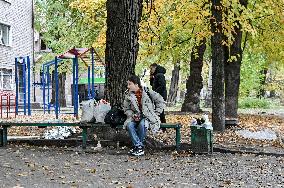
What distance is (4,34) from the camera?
114 feet

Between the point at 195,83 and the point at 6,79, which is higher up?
the point at 6,79

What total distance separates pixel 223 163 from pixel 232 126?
6988 mm

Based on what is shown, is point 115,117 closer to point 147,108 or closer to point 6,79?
point 147,108

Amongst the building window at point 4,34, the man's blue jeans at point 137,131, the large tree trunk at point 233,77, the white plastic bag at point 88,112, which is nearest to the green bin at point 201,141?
the man's blue jeans at point 137,131

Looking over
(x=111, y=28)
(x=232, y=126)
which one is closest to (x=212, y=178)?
(x=111, y=28)

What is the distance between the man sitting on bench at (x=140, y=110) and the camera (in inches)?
423

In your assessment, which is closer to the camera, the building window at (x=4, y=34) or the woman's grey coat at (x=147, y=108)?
the woman's grey coat at (x=147, y=108)

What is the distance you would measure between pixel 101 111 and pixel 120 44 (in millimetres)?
1568

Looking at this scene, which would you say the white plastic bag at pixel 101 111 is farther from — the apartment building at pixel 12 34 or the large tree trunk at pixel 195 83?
the apartment building at pixel 12 34

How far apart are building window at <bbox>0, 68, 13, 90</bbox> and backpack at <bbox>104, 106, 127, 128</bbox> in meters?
24.0

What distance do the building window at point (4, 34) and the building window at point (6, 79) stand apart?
1655 mm

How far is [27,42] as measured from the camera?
3806 cm

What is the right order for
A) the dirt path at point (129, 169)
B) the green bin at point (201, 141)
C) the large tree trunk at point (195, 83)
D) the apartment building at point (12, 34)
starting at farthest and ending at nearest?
the apartment building at point (12, 34) → the large tree trunk at point (195, 83) → the green bin at point (201, 141) → the dirt path at point (129, 169)

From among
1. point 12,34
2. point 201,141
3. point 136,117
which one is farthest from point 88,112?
point 12,34
